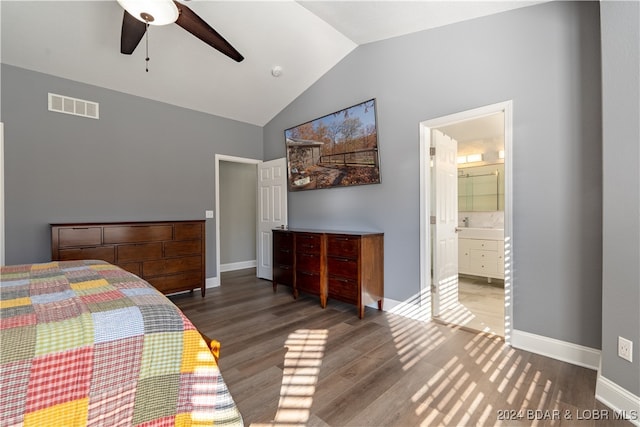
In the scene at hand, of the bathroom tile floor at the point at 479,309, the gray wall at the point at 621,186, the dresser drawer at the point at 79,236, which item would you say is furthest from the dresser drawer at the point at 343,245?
the dresser drawer at the point at 79,236

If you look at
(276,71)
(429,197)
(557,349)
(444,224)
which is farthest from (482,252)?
(276,71)

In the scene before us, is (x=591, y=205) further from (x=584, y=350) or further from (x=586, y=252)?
(x=584, y=350)

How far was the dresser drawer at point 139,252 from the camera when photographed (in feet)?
10.7

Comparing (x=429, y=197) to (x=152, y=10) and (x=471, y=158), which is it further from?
(x=152, y=10)

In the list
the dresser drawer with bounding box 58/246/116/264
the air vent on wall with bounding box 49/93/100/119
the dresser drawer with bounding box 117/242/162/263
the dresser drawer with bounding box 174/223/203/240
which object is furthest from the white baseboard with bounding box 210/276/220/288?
the air vent on wall with bounding box 49/93/100/119

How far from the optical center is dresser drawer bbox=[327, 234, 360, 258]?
3096 millimetres

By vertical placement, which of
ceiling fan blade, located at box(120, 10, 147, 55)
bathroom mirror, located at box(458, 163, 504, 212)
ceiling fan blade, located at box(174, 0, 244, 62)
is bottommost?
bathroom mirror, located at box(458, 163, 504, 212)

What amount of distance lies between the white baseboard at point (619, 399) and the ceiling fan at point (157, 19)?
3.43 metres

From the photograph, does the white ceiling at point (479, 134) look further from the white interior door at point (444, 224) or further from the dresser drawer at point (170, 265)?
the dresser drawer at point (170, 265)

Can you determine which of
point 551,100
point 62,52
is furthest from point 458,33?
point 62,52

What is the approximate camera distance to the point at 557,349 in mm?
2250

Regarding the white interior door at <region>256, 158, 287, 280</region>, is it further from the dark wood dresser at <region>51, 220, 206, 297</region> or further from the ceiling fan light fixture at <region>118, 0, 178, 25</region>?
the ceiling fan light fixture at <region>118, 0, 178, 25</region>

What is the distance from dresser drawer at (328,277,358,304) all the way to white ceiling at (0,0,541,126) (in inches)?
107

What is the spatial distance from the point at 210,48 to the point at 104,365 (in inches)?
132
